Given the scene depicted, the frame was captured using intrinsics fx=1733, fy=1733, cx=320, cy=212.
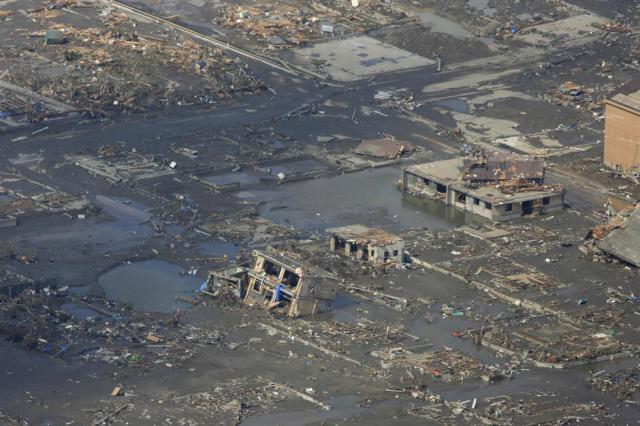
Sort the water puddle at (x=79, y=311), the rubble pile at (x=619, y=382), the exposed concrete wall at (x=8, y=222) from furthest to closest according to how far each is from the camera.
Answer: the exposed concrete wall at (x=8, y=222)
the water puddle at (x=79, y=311)
the rubble pile at (x=619, y=382)

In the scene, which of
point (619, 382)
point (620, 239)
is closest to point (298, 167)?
point (620, 239)

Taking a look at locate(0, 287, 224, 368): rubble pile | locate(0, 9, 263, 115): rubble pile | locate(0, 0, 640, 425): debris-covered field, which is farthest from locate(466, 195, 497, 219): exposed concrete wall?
locate(0, 9, 263, 115): rubble pile

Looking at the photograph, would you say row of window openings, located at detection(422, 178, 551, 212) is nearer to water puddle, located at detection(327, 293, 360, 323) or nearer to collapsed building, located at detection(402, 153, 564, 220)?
collapsed building, located at detection(402, 153, 564, 220)

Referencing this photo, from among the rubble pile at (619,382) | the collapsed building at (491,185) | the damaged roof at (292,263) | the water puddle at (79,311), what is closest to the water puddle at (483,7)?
the collapsed building at (491,185)

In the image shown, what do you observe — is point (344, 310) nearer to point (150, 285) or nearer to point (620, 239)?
point (150, 285)

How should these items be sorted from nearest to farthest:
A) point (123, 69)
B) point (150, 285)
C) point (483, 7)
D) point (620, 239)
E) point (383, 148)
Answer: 1. point (150, 285)
2. point (620, 239)
3. point (383, 148)
4. point (123, 69)
5. point (483, 7)

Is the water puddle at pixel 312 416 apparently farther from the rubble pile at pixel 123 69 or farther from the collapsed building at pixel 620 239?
the rubble pile at pixel 123 69
